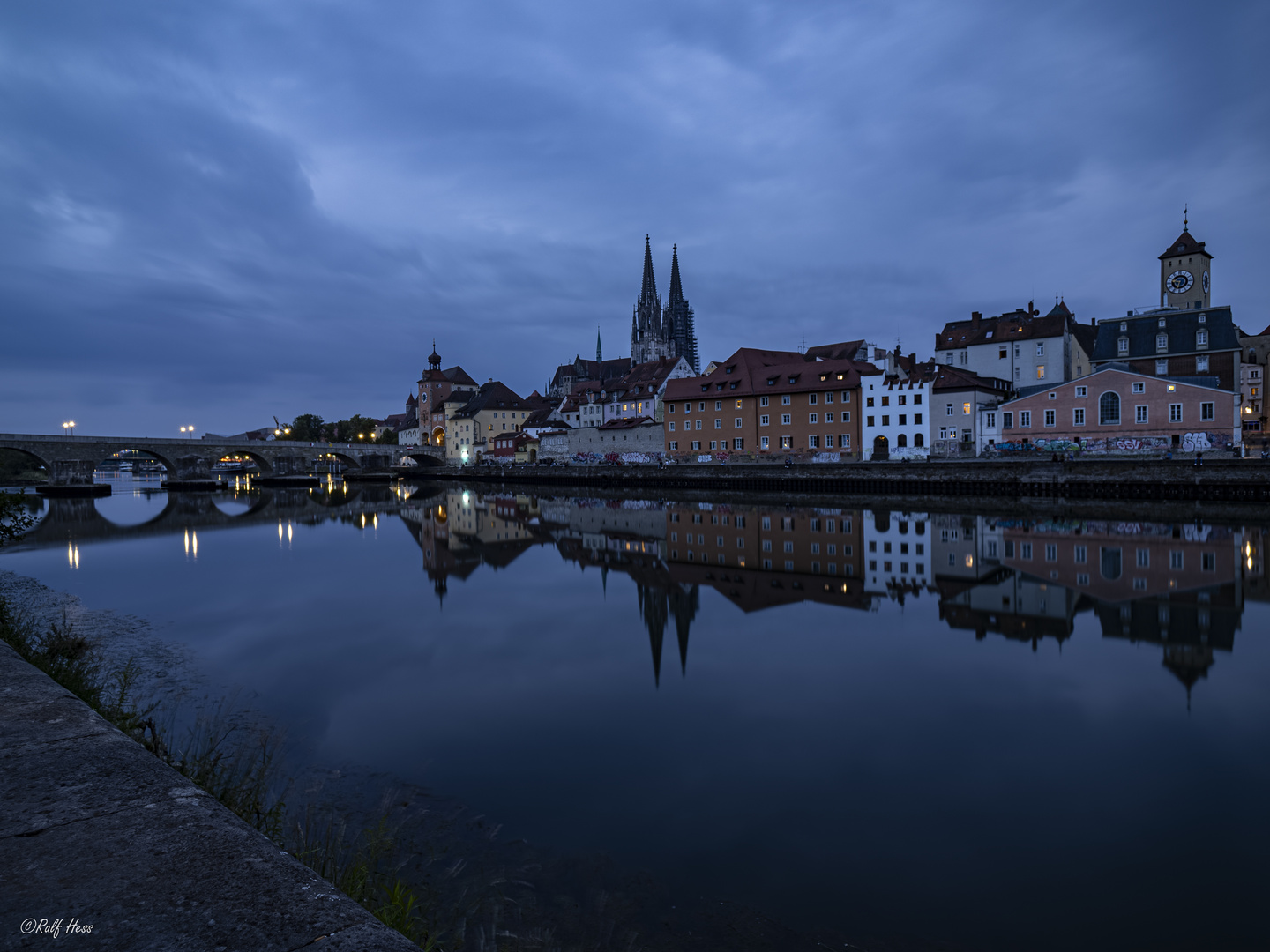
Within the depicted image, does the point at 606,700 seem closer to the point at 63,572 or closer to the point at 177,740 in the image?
the point at 177,740

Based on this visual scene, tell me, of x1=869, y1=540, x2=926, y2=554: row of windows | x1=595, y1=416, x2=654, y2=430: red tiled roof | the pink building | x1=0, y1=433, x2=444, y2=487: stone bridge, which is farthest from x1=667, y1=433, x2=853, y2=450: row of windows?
x1=0, y1=433, x2=444, y2=487: stone bridge

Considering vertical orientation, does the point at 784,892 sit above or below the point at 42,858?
below

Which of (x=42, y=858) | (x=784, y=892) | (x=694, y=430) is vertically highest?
(x=694, y=430)

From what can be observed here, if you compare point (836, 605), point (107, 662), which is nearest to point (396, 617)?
point (107, 662)

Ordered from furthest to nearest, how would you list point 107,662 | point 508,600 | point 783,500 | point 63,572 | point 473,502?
point 473,502, point 783,500, point 63,572, point 508,600, point 107,662

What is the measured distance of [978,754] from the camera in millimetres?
8836

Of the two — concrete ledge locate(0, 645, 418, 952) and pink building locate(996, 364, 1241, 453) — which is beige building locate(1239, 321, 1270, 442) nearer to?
pink building locate(996, 364, 1241, 453)

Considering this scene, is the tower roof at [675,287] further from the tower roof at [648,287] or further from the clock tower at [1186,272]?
the clock tower at [1186,272]

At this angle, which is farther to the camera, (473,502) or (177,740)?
(473,502)

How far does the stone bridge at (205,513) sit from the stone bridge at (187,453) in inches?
285

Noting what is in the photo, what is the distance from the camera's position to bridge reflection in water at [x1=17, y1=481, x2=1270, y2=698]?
Answer: 16.2 metres

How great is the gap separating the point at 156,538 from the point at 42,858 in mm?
37115

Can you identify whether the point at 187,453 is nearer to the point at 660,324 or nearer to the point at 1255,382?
the point at 660,324

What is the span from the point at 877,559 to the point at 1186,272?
249 ft
